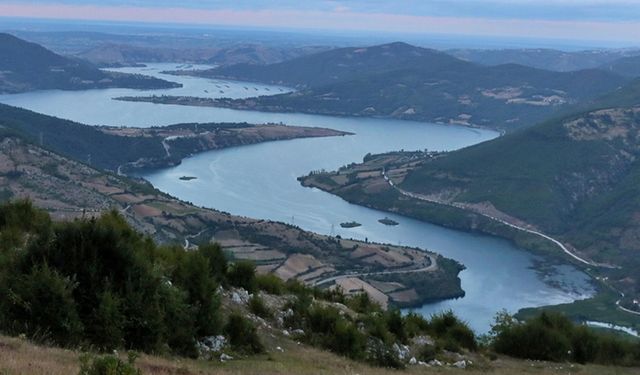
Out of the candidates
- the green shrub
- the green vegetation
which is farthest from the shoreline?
the green shrub

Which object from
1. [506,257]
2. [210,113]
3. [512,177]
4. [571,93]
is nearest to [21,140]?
[506,257]

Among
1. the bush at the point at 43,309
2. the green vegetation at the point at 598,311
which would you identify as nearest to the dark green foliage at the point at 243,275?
the bush at the point at 43,309

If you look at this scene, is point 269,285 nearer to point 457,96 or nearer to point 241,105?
point 241,105

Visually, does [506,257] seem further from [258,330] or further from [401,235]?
[258,330]

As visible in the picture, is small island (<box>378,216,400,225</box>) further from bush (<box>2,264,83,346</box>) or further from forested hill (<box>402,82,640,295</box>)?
bush (<box>2,264,83,346</box>)

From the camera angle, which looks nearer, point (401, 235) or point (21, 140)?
point (21, 140)
